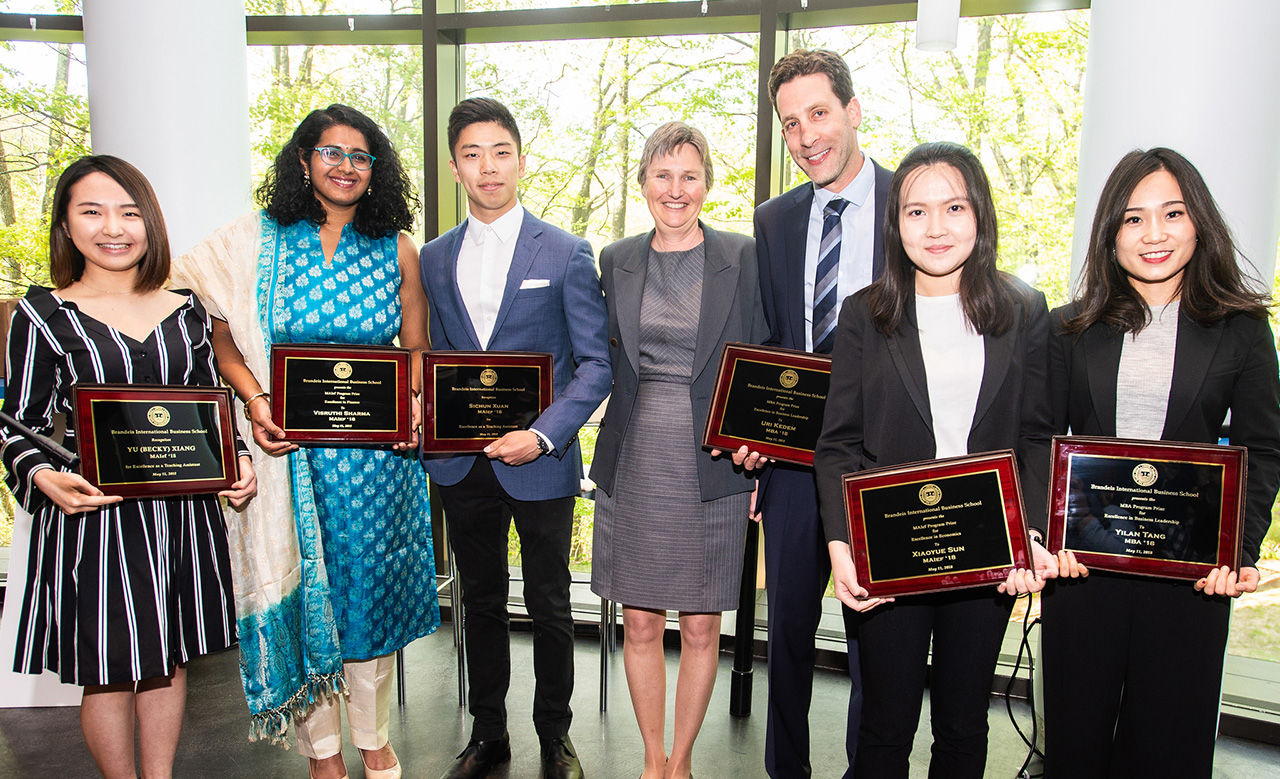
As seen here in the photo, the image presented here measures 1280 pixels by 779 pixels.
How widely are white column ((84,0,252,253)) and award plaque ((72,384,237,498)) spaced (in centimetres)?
165

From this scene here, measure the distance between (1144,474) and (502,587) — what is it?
6.25ft

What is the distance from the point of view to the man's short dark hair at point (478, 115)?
2.52 metres

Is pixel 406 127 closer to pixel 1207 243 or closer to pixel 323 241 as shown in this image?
pixel 323 241

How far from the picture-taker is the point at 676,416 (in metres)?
2.48

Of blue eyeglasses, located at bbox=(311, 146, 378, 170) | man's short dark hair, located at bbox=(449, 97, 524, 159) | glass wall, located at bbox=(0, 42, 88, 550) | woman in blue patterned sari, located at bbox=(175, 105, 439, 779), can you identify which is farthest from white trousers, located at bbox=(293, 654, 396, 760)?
glass wall, located at bbox=(0, 42, 88, 550)

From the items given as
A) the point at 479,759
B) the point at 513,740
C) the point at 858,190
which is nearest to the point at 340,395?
the point at 479,759

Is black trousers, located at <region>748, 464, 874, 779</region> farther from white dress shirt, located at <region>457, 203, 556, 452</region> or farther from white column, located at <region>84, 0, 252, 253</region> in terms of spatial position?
white column, located at <region>84, 0, 252, 253</region>

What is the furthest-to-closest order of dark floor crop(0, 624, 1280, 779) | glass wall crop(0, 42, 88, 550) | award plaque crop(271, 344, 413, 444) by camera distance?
1. glass wall crop(0, 42, 88, 550)
2. dark floor crop(0, 624, 1280, 779)
3. award plaque crop(271, 344, 413, 444)

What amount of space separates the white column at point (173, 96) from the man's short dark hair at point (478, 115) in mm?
1521

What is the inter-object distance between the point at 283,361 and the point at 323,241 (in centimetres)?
44

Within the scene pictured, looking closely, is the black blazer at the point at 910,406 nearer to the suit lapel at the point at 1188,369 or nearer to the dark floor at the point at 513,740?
the suit lapel at the point at 1188,369

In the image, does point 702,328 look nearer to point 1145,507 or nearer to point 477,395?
point 477,395

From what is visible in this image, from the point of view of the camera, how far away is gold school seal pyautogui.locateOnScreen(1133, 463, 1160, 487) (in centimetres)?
170

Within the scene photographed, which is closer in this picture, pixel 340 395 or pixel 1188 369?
pixel 1188 369
